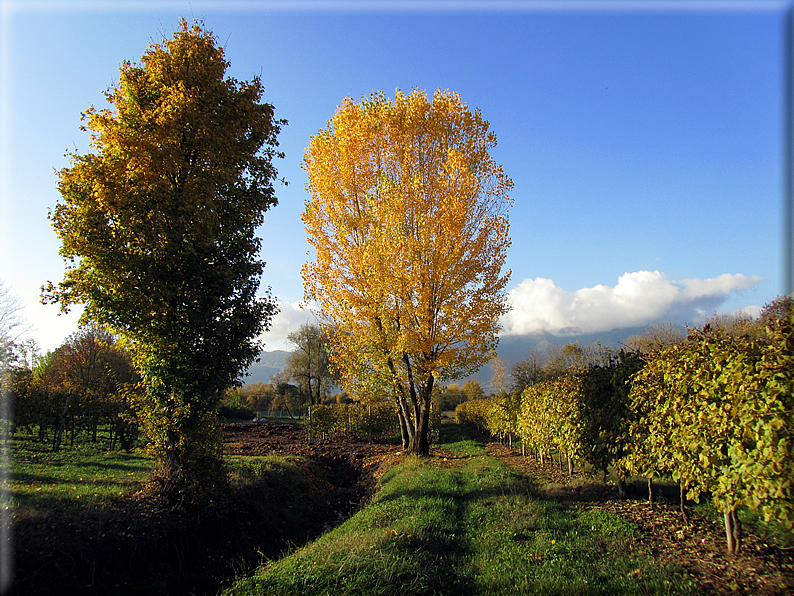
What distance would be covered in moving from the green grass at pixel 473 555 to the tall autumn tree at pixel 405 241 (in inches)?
233

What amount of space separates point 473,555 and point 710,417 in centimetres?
389

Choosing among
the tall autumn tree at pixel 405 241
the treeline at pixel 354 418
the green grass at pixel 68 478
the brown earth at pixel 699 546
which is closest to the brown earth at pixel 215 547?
the brown earth at pixel 699 546

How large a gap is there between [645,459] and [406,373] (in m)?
9.18

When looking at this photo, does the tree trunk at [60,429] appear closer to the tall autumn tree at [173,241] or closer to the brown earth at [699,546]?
the tall autumn tree at [173,241]

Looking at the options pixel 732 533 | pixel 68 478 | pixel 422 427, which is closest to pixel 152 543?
pixel 68 478

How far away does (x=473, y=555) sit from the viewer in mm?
5883

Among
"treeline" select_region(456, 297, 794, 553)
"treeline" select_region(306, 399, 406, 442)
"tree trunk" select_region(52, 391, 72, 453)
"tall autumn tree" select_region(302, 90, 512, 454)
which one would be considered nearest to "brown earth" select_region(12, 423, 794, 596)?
"treeline" select_region(456, 297, 794, 553)

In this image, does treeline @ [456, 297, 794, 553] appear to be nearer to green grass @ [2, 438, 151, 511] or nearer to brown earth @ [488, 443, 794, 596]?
brown earth @ [488, 443, 794, 596]

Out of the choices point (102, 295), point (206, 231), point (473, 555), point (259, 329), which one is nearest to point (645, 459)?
point (473, 555)

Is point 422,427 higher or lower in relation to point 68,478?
lower

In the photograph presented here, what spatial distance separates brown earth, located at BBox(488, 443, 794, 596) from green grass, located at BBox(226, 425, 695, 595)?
0.35 meters

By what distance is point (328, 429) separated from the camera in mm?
27797

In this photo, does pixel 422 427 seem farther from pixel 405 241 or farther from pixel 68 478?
pixel 68 478

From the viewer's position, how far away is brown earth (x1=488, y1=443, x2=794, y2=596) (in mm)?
4332
